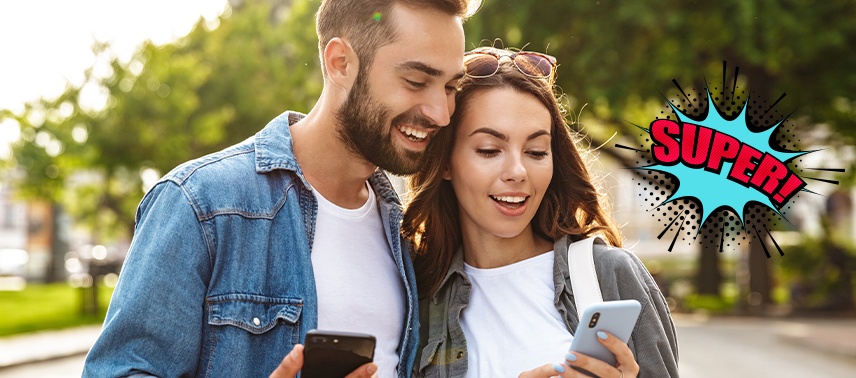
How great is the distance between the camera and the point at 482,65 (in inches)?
145

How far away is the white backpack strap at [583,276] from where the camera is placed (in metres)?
3.27

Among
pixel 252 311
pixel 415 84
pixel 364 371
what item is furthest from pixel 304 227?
pixel 364 371

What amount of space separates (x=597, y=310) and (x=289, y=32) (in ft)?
73.7

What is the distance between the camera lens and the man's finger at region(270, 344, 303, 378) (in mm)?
2449

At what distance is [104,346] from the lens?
8.50ft

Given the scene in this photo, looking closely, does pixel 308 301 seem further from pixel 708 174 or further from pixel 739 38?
pixel 739 38

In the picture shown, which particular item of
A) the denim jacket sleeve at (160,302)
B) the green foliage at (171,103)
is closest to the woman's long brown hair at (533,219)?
the denim jacket sleeve at (160,302)

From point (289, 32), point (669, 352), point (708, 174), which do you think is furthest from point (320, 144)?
point (289, 32)

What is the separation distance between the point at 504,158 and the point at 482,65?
0.42 metres

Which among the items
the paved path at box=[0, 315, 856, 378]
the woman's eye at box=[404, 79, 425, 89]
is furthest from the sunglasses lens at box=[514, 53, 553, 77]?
the paved path at box=[0, 315, 856, 378]

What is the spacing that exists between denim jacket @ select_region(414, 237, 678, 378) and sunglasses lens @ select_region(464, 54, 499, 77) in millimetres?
689

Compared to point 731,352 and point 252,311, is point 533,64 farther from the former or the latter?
point 731,352

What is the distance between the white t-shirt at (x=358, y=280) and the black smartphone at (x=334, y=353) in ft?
1.85

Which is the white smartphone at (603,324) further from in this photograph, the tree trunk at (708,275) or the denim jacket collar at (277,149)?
the tree trunk at (708,275)
